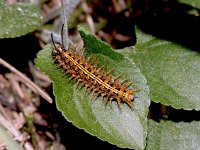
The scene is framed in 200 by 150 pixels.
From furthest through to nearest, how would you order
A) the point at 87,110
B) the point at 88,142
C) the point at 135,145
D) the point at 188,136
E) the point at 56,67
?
the point at 88,142 < the point at 188,136 < the point at 56,67 < the point at 87,110 < the point at 135,145

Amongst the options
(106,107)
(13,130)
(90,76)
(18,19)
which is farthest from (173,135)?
(18,19)

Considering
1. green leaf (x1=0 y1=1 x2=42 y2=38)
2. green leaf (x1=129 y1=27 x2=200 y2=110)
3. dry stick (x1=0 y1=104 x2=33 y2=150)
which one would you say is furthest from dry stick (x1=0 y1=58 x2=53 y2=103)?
green leaf (x1=129 y1=27 x2=200 y2=110)

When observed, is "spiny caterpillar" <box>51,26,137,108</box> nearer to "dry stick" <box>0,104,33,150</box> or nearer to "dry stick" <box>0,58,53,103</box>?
"dry stick" <box>0,58,53,103</box>

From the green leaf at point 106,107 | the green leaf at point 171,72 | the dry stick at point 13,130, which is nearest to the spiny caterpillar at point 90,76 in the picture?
the green leaf at point 106,107

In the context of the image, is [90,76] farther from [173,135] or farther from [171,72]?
[173,135]

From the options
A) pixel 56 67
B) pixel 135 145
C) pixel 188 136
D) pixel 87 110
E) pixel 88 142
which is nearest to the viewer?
pixel 135 145

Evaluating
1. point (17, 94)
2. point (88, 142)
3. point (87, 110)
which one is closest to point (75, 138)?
point (88, 142)

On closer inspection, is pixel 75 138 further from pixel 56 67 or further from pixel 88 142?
pixel 56 67
